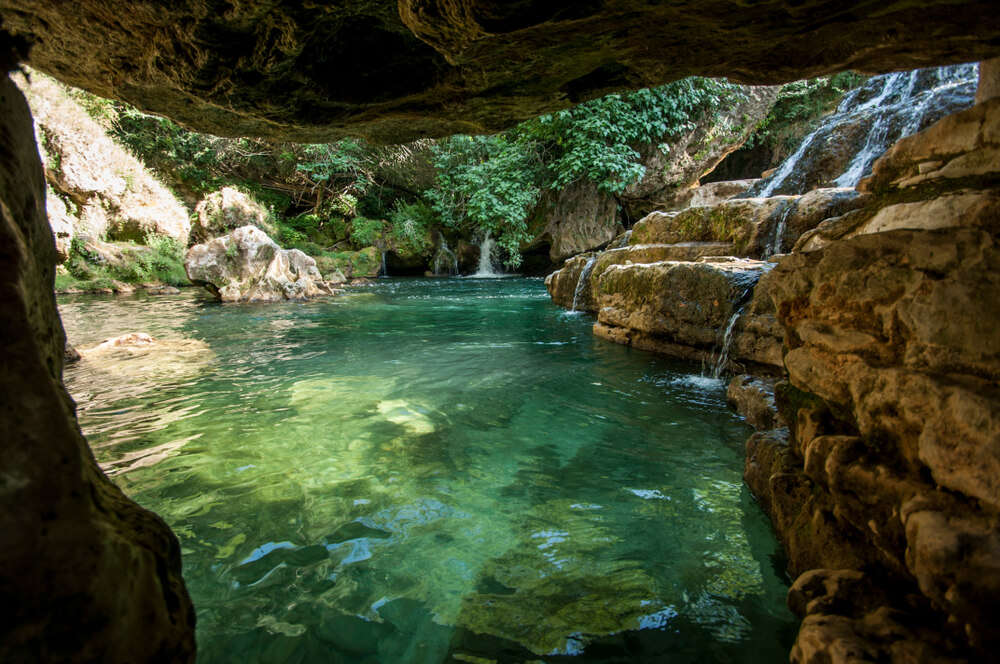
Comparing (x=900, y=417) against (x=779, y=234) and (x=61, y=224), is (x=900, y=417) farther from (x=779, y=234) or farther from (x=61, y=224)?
(x=61, y=224)

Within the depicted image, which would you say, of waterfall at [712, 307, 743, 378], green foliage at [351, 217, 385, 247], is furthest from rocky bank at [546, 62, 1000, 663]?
green foliage at [351, 217, 385, 247]

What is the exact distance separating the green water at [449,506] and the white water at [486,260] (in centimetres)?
1628

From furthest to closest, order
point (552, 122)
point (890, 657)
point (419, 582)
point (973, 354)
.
A: point (552, 122) → point (419, 582) → point (973, 354) → point (890, 657)

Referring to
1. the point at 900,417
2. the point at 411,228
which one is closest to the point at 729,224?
the point at 900,417

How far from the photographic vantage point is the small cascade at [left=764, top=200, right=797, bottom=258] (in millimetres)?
6426

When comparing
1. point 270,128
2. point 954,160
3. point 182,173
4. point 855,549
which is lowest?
point 855,549

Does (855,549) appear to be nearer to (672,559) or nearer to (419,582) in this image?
(672,559)

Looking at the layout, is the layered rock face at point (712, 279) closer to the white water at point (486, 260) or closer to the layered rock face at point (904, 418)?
the layered rock face at point (904, 418)

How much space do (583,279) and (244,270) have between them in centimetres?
979

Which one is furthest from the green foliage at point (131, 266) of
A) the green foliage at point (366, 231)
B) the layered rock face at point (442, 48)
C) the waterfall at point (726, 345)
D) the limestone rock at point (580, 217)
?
the waterfall at point (726, 345)

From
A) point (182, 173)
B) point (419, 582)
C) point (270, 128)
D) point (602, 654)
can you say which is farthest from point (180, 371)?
point (182, 173)

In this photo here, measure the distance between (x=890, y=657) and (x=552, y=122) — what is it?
16.3 m

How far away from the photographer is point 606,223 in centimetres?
1805

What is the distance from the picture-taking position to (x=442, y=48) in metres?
2.50
